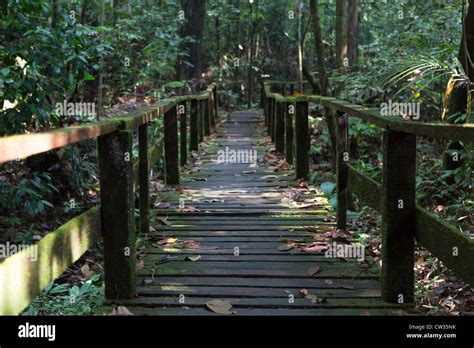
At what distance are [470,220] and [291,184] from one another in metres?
2.34

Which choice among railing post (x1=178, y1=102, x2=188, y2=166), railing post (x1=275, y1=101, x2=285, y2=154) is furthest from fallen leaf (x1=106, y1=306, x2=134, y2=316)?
railing post (x1=275, y1=101, x2=285, y2=154)

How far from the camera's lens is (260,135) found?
47.0 ft

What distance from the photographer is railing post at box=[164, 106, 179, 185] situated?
732 cm

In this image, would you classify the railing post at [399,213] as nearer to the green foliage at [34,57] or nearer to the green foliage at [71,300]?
the green foliage at [71,300]

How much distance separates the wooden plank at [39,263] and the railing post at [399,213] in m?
1.66

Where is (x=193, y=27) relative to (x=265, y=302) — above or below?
above

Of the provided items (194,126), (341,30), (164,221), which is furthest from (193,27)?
(164,221)

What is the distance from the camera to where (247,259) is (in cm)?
455

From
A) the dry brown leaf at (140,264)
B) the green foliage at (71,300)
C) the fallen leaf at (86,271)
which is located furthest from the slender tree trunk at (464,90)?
the fallen leaf at (86,271)

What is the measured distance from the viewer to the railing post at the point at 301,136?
737cm

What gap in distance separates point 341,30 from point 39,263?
34.7ft

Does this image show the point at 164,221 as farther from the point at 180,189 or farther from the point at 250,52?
the point at 250,52

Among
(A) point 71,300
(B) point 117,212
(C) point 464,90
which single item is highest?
(C) point 464,90
